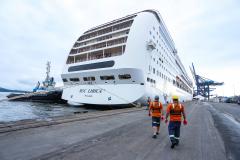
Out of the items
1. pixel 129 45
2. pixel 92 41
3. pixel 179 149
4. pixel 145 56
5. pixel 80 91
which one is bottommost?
pixel 179 149

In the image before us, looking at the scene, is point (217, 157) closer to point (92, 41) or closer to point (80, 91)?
point (80, 91)

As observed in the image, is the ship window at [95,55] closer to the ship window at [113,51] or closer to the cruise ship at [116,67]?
the cruise ship at [116,67]

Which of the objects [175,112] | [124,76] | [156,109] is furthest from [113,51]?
[175,112]

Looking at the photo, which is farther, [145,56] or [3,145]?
[145,56]

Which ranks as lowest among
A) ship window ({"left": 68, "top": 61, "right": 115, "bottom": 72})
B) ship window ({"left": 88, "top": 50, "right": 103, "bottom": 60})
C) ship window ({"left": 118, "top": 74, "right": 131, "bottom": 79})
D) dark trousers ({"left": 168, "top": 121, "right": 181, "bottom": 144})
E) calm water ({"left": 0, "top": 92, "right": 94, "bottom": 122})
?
calm water ({"left": 0, "top": 92, "right": 94, "bottom": 122})

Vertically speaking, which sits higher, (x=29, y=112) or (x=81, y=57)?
(x=81, y=57)

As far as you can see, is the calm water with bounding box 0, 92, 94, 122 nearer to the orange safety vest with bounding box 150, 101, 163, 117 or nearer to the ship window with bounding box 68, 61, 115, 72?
the ship window with bounding box 68, 61, 115, 72

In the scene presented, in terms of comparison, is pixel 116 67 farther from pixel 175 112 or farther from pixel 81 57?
pixel 175 112

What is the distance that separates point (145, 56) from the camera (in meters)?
24.0

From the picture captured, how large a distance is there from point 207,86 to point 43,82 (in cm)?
10155

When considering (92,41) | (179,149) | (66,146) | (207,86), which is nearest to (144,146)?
(179,149)

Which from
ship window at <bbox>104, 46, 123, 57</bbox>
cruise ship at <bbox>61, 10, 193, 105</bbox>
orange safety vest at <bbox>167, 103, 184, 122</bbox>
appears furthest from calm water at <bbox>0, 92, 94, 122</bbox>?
ship window at <bbox>104, 46, 123, 57</bbox>

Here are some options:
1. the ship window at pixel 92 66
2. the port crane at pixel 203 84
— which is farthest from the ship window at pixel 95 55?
the port crane at pixel 203 84

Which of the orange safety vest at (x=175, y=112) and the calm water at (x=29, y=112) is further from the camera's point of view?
the calm water at (x=29, y=112)
